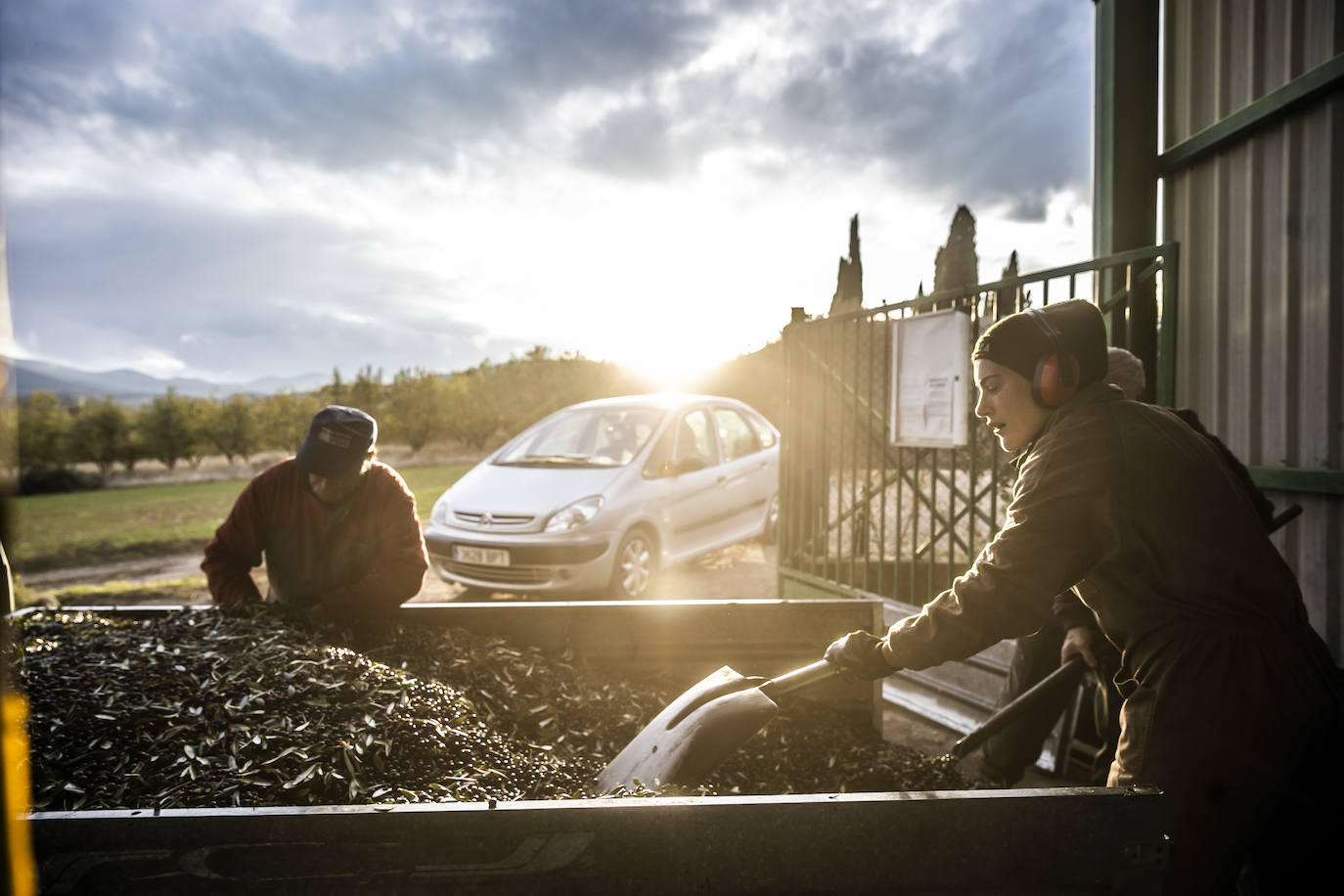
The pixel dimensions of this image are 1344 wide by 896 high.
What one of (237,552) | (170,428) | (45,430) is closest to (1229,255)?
(237,552)

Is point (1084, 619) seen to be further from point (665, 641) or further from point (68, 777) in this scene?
point (68, 777)

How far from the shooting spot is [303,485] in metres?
3.72

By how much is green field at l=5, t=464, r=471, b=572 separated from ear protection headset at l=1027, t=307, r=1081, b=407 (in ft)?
27.6

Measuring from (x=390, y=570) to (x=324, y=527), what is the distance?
1.59 feet

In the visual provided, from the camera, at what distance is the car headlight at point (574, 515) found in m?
6.14

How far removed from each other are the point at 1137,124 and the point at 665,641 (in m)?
3.59

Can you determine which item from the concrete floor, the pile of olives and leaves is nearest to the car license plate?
the pile of olives and leaves

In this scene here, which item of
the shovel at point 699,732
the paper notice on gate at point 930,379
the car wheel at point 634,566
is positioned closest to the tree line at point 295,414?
the car wheel at point 634,566

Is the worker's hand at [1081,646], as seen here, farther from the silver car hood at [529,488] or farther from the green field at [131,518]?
the green field at [131,518]

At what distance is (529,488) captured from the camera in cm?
655

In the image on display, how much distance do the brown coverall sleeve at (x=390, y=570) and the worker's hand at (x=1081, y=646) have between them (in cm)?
273

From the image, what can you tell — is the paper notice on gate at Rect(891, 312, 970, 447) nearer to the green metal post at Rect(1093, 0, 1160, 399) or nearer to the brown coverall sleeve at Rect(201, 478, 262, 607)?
the green metal post at Rect(1093, 0, 1160, 399)

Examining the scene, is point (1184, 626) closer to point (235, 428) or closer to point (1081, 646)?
point (1081, 646)

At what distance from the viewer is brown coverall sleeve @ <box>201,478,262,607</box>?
11.6 ft
